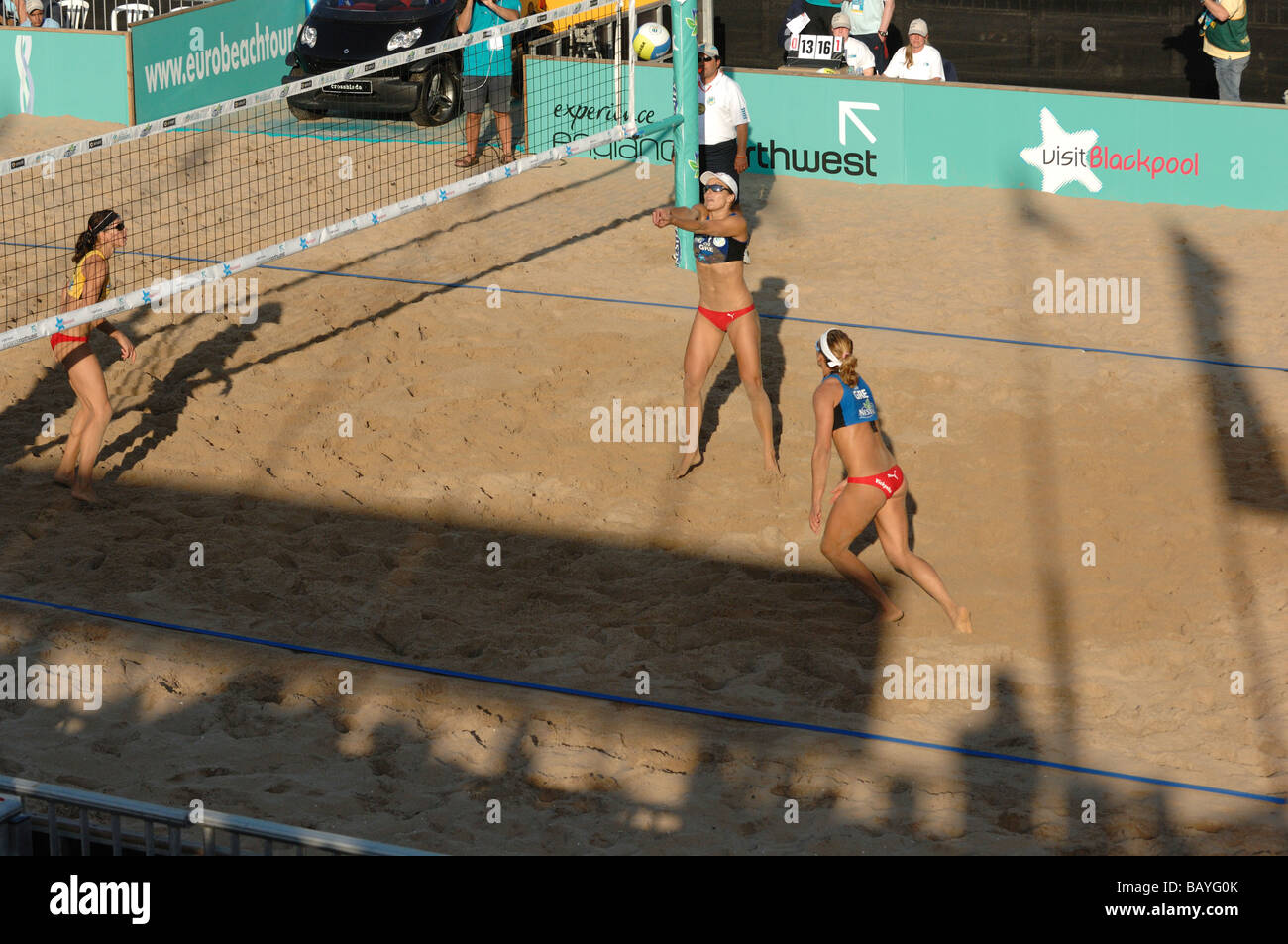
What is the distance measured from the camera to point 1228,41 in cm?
1398

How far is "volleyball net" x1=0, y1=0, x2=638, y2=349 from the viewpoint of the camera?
1170cm

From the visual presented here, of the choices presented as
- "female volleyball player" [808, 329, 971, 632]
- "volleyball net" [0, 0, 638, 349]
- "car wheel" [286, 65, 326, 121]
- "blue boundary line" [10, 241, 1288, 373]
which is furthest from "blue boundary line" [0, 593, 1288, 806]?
"car wheel" [286, 65, 326, 121]

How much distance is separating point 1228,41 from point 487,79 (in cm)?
660

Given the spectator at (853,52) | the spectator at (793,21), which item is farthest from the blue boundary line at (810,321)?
the spectator at (793,21)

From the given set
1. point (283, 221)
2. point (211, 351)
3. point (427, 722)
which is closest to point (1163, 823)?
point (427, 722)

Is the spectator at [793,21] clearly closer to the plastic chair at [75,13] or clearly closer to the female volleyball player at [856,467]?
the plastic chair at [75,13]

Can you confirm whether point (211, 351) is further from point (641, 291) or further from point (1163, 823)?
point (1163, 823)

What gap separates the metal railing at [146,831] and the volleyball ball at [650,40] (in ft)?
30.0

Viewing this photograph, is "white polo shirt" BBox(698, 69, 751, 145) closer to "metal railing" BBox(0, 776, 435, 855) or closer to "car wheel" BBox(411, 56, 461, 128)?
"car wheel" BBox(411, 56, 461, 128)

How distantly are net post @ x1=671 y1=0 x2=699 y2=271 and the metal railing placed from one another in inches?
300

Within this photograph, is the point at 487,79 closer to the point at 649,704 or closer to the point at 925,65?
the point at 925,65

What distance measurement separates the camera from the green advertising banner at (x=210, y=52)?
1560cm

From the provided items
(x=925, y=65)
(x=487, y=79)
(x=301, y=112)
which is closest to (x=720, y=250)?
(x=925, y=65)
